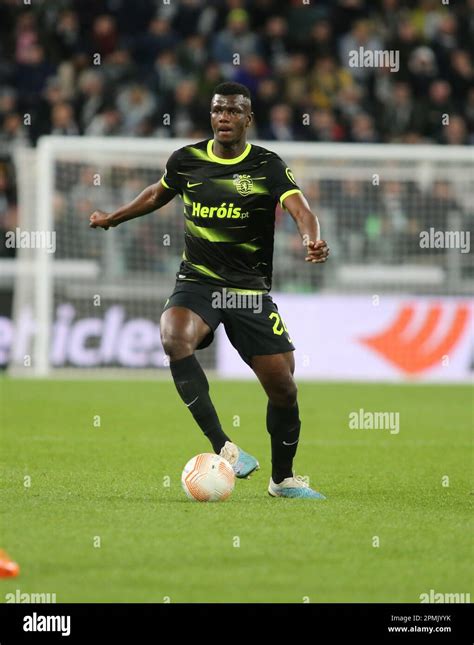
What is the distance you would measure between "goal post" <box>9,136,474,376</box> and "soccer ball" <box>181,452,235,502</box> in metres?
9.96

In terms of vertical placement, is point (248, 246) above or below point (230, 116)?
below

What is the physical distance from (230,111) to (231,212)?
600 mm

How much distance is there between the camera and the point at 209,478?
794 centimetres

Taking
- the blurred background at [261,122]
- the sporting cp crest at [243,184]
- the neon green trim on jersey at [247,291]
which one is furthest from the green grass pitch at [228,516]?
the blurred background at [261,122]

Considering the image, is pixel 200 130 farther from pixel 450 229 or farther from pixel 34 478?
pixel 34 478

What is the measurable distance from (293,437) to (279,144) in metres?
10.6

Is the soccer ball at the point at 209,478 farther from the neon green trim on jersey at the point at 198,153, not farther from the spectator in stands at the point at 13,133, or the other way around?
the spectator in stands at the point at 13,133

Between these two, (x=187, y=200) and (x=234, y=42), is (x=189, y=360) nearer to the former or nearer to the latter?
(x=187, y=200)

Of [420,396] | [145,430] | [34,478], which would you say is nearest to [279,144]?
[420,396]

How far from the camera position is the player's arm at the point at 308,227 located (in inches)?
298

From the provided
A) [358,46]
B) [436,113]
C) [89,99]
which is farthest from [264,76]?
[89,99]

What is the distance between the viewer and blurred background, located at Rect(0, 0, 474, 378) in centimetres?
1859
